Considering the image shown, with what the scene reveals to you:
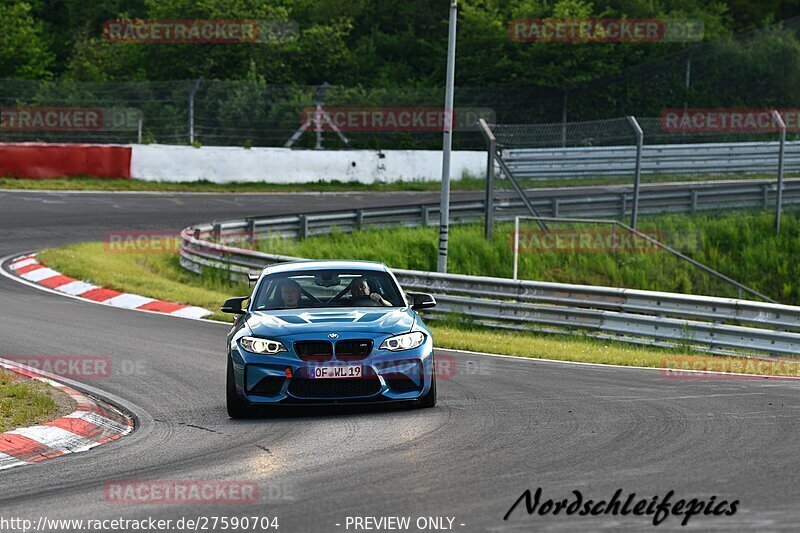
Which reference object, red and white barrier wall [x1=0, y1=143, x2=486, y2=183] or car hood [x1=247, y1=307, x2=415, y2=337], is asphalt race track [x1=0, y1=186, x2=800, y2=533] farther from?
red and white barrier wall [x1=0, y1=143, x2=486, y2=183]

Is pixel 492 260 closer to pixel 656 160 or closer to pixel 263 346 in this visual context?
pixel 656 160

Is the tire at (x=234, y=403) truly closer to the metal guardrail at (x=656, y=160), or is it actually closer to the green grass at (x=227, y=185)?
the metal guardrail at (x=656, y=160)

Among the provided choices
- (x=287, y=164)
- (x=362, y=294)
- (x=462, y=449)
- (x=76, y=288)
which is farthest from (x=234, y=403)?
(x=287, y=164)

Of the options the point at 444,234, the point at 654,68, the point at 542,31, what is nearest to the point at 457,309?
the point at 444,234

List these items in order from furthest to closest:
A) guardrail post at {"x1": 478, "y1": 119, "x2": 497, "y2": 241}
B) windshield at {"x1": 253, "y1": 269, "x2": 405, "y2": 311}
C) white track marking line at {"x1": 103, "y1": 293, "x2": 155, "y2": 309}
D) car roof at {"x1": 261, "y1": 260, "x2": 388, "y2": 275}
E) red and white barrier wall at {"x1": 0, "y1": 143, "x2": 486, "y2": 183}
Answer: red and white barrier wall at {"x1": 0, "y1": 143, "x2": 486, "y2": 183}
guardrail post at {"x1": 478, "y1": 119, "x2": 497, "y2": 241}
white track marking line at {"x1": 103, "y1": 293, "x2": 155, "y2": 309}
car roof at {"x1": 261, "y1": 260, "x2": 388, "y2": 275}
windshield at {"x1": 253, "y1": 269, "x2": 405, "y2": 311}

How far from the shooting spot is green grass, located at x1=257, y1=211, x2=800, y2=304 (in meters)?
23.4

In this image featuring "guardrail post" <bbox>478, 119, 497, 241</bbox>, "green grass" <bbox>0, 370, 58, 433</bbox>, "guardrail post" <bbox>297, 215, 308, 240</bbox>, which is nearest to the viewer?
"green grass" <bbox>0, 370, 58, 433</bbox>

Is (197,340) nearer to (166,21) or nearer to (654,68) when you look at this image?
(654,68)

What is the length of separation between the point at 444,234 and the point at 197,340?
5.94m

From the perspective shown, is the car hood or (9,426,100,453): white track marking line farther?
the car hood

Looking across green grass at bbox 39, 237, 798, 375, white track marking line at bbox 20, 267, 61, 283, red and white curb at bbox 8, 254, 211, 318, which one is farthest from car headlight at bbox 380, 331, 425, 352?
white track marking line at bbox 20, 267, 61, 283

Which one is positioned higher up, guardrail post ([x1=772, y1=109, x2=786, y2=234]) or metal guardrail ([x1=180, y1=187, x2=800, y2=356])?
guardrail post ([x1=772, y1=109, x2=786, y2=234])

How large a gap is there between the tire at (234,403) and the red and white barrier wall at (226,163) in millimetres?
25348

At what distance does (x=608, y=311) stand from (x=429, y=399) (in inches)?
288
